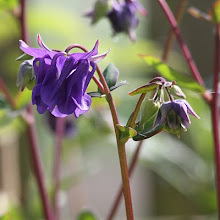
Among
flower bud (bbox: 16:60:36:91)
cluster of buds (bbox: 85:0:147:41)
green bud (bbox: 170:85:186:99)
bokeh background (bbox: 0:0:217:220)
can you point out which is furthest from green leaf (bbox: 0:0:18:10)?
green bud (bbox: 170:85:186:99)

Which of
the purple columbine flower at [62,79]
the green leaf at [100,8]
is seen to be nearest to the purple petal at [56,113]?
the purple columbine flower at [62,79]

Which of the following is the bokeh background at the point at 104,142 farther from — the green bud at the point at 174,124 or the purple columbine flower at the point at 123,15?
the green bud at the point at 174,124

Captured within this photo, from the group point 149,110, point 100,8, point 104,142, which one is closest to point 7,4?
point 100,8

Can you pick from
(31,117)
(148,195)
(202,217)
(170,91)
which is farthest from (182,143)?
(170,91)

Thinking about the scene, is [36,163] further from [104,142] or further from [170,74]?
[104,142]

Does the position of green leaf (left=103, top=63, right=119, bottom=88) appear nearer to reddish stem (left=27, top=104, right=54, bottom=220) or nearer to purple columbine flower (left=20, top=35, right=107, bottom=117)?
purple columbine flower (left=20, top=35, right=107, bottom=117)

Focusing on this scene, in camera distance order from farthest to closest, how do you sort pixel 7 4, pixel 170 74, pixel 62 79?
pixel 7 4 → pixel 170 74 → pixel 62 79
